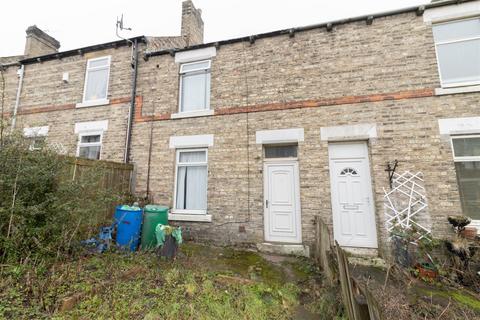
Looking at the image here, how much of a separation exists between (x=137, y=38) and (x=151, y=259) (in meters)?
7.62

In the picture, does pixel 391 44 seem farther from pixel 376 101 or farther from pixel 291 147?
pixel 291 147

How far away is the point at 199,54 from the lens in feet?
25.3

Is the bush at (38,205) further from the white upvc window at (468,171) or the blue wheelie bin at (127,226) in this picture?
the white upvc window at (468,171)

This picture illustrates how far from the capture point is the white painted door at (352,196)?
228 inches

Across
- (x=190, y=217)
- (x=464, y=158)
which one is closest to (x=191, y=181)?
(x=190, y=217)

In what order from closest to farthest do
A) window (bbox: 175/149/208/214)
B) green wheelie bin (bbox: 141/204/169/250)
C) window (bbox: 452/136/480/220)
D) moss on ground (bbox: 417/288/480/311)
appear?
moss on ground (bbox: 417/288/480/311)
window (bbox: 452/136/480/220)
green wheelie bin (bbox: 141/204/169/250)
window (bbox: 175/149/208/214)

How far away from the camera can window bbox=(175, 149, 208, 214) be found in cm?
706

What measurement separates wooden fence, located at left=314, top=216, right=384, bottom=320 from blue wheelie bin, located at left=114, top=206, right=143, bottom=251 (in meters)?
4.34

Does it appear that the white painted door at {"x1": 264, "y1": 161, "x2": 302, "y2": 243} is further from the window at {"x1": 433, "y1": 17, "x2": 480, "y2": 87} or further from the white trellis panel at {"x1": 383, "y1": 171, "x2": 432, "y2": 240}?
the window at {"x1": 433, "y1": 17, "x2": 480, "y2": 87}

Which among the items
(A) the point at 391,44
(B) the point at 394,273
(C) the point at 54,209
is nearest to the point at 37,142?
(C) the point at 54,209

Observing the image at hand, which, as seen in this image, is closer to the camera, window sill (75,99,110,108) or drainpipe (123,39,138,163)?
drainpipe (123,39,138,163)

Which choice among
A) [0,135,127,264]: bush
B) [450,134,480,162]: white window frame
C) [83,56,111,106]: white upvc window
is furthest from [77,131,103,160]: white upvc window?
[450,134,480,162]: white window frame

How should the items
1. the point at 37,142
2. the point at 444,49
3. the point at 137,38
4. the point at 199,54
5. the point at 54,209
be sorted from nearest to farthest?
the point at 54,209
the point at 37,142
the point at 444,49
the point at 199,54
the point at 137,38

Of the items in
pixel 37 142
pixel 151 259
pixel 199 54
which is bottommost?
pixel 151 259
